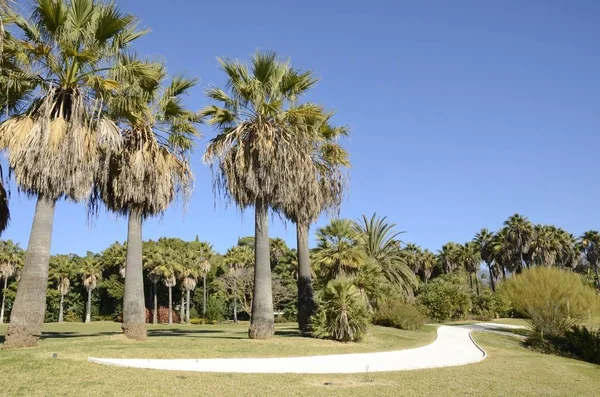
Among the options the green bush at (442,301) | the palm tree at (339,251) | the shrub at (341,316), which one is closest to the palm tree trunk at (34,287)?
the shrub at (341,316)

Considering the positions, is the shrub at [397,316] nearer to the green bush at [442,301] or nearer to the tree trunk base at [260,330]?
the green bush at [442,301]

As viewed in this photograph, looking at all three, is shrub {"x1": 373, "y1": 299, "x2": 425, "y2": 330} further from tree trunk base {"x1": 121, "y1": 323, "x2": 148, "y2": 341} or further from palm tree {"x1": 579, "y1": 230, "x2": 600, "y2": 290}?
palm tree {"x1": 579, "y1": 230, "x2": 600, "y2": 290}

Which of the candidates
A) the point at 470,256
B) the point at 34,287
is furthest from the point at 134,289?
the point at 470,256

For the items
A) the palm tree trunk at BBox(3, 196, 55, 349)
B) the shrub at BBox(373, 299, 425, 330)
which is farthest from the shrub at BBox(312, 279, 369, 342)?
the shrub at BBox(373, 299, 425, 330)

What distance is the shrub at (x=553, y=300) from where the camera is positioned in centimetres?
2677

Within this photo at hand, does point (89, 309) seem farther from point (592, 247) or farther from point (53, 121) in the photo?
point (592, 247)

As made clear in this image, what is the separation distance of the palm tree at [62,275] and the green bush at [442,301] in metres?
48.4

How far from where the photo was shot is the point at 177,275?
59.7 metres

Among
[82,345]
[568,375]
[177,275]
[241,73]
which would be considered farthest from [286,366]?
[177,275]

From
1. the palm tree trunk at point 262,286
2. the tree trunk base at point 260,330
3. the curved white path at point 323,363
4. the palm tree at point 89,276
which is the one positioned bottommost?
the curved white path at point 323,363

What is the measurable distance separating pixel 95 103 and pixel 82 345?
751 centimetres

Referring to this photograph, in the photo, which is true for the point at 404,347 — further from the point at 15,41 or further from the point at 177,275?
the point at 177,275

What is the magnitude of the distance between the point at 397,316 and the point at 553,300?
9.28 m

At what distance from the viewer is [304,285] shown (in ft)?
69.5
